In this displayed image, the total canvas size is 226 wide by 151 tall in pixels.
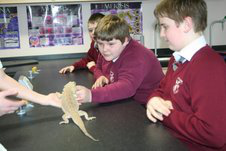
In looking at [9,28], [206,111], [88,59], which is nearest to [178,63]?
[206,111]

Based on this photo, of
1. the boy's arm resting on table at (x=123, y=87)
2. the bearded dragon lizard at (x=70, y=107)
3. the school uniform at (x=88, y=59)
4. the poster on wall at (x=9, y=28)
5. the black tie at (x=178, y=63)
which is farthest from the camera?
the poster on wall at (x=9, y=28)

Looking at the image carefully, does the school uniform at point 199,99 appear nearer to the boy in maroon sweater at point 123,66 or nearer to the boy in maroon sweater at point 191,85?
the boy in maroon sweater at point 191,85

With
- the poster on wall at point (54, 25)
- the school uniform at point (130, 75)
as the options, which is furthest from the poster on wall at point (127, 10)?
the school uniform at point (130, 75)

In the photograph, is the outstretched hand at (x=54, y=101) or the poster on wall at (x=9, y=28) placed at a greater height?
the poster on wall at (x=9, y=28)

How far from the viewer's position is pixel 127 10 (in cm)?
313

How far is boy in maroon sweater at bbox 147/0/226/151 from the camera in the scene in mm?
890

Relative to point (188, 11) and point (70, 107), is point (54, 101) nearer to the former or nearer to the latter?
point (70, 107)

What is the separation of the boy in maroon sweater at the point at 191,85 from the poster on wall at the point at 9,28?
2326 millimetres

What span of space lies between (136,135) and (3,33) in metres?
2.63

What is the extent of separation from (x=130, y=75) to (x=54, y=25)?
1.99m

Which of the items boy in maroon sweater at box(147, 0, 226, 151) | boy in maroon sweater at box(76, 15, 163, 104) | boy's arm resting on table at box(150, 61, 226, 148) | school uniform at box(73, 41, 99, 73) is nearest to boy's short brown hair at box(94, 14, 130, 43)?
boy in maroon sweater at box(76, 15, 163, 104)

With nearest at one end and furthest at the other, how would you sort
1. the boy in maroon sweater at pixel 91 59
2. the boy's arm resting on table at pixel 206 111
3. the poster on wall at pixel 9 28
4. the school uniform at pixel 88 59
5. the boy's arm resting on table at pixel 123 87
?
the boy's arm resting on table at pixel 206 111 < the boy's arm resting on table at pixel 123 87 < the boy in maroon sweater at pixel 91 59 < the school uniform at pixel 88 59 < the poster on wall at pixel 9 28

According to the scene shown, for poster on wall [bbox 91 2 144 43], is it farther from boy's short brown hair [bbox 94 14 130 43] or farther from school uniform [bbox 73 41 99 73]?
boy's short brown hair [bbox 94 14 130 43]

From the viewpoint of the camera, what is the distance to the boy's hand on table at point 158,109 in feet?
3.32
